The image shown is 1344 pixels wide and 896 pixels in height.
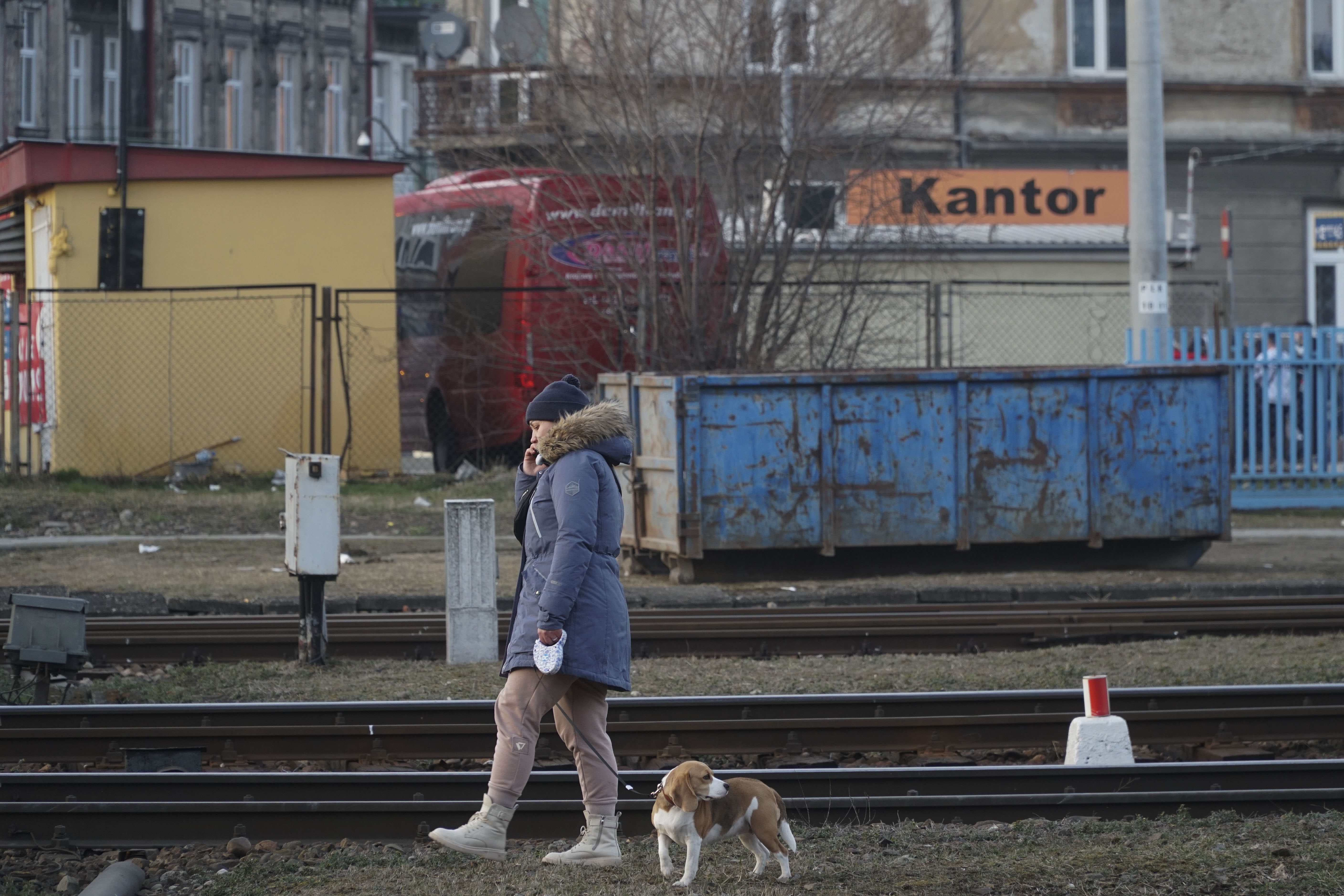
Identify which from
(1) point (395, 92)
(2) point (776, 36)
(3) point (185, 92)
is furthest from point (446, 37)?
(1) point (395, 92)

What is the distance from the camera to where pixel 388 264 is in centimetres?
2059

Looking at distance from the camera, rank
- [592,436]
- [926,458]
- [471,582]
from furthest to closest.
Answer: [926,458], [471,582], [592,436]

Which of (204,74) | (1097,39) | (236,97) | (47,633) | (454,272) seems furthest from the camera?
(236,97)

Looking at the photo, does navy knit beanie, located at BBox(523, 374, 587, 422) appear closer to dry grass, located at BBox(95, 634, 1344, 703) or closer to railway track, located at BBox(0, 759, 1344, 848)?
railway track, located at BBox(0, 759, 1344, 848)

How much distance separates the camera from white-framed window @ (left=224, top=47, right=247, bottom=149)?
139 feet

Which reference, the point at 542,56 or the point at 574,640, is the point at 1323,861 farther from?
the point at 542,56

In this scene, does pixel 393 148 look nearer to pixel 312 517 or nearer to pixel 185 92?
pixel 185 92

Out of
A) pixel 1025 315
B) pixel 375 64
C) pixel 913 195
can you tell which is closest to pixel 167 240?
pixel 913 195

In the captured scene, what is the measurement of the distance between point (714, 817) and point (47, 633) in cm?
448

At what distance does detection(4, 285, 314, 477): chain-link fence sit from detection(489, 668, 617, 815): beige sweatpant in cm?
1399

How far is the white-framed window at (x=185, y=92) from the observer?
1623 inches

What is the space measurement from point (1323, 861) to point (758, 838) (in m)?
1.98

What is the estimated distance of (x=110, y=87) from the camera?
4038cm

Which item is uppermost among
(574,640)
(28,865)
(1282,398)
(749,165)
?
(749,165)
